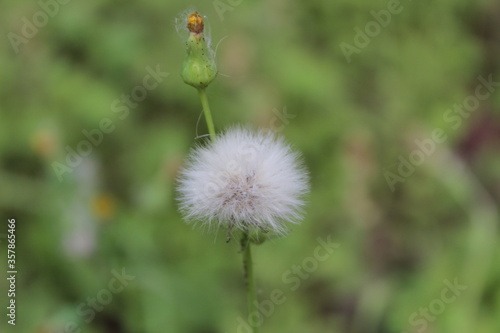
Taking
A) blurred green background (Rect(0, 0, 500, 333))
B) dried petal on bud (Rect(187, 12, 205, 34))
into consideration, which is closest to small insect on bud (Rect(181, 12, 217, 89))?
dried petal on bud (Rect(187, 12, 205, 34))

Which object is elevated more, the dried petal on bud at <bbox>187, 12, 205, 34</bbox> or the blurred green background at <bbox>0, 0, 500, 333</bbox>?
the blurred green background at <bbox>0, 0, 500, 333</bbox>

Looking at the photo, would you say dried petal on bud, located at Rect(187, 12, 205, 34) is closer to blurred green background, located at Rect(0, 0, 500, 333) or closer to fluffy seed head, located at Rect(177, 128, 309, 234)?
fluffy seed head, located at Rect(177, 128, 309, 234)

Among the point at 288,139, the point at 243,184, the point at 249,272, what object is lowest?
the point at 249,272

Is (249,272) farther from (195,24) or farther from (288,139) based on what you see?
(288,139)

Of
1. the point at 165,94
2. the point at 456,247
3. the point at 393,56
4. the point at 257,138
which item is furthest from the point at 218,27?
the point at 257,138

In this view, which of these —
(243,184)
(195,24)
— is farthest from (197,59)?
(243,184)

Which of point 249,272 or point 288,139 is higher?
point 288,139

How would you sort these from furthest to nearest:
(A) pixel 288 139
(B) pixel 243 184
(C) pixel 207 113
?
(A) pixel 288 139 → (B) pixel 243 184 → (C) pixel 207 113

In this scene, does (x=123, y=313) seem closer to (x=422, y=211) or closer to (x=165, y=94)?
(x=165, y=94)
